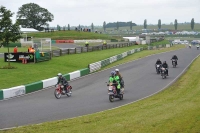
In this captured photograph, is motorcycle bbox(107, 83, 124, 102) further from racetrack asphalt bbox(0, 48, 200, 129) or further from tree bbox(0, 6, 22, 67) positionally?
tree bbox(0, 6, 22, 67)

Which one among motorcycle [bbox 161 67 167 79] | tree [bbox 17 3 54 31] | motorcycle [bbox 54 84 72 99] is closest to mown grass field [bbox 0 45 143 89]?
motorcycle [bbox 54 84 72 99]

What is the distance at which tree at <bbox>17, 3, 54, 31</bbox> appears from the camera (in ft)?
436

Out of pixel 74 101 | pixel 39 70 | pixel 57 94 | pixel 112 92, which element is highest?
pixel 112 92

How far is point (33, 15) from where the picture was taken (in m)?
133

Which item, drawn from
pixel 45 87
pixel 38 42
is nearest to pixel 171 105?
pixel 45 87

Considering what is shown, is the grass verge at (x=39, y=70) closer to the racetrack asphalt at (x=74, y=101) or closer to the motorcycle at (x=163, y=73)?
the racetrack asphalt at (x=74, y=101)

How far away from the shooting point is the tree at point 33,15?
132750mm

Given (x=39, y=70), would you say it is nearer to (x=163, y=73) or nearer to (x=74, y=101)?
(x=163, y=73)

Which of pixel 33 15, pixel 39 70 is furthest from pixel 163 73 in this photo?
pixel 33 15

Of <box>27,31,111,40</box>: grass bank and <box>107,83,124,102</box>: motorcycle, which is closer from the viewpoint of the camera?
<box>107,83,124,102</box>: motorcycle

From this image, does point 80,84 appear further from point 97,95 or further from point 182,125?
point 182,125

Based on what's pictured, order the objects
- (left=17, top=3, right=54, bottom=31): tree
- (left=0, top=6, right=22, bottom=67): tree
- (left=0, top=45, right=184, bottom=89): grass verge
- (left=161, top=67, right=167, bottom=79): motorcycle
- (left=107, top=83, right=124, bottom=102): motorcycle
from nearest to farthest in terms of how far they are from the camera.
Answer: (left=107, top=83, right=124, bottom=102): motorcycle
(left=0, top=45, right=184, bottom=89): grass verge
(left=161, top=67, right=167, bottom=79): motorcycle
(left=0, top=6, right=22, bottom=67): tree
(left=17, top=3, right=54, bottom=31): tree

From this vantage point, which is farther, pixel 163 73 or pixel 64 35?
pixel 64 35

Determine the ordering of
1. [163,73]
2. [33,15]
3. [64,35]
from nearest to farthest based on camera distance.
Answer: [163,73] → [64,35] → [33,15]
